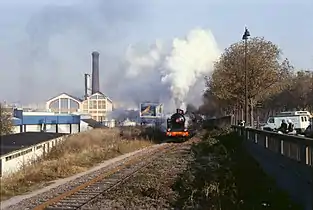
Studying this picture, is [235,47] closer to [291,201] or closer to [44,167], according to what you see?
[44,167]

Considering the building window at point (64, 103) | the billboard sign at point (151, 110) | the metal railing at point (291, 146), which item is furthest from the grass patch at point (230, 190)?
the building window at point (64, 103)

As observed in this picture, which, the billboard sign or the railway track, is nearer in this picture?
the railway track

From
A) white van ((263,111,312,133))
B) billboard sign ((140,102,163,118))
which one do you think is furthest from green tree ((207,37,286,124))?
billboard sign ((140,102,163,118))

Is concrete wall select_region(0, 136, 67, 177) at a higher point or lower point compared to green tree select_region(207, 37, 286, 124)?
lower

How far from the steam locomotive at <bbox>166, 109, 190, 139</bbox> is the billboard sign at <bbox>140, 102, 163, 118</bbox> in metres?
19.0

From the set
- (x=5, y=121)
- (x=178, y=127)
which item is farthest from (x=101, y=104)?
(x=178, y=127)

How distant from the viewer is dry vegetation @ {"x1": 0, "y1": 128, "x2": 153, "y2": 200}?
18.1 meters

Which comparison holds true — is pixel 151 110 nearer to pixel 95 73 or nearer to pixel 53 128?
pixel 53 128

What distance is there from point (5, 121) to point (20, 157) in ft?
106

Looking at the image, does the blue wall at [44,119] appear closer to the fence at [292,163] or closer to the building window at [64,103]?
the building window at [64,103]

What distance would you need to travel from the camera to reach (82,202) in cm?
1391

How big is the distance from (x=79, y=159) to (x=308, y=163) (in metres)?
19.8

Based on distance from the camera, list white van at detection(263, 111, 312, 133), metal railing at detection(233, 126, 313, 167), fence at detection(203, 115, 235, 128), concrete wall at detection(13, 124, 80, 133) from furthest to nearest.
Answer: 1. concrete wall at detection(13, 124, 80, 133)
2. fence at detection(203, 115, 235, 128)
3. white van at detection(263, 111, 312, 133)
4. metal railing at detection(233, 126, 313, 167)

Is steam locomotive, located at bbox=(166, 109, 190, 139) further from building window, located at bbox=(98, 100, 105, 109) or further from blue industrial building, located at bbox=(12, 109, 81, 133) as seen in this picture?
building window, located at bbox=(98, 100, 105, 109)
